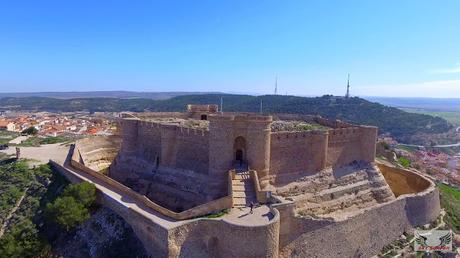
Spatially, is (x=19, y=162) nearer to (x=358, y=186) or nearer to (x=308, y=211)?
(x=308, y=211)

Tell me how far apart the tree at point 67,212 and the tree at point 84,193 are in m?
0.28

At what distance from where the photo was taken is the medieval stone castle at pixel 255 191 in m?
16.8

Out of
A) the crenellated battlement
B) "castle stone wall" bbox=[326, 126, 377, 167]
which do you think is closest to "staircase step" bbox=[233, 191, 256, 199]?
the crenellated battlement

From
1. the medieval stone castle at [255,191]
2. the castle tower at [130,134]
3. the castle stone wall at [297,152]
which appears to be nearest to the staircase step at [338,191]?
the medieval stone castle at [255,191]

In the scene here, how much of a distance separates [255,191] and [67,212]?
10546mm

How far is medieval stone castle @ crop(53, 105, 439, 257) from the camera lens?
16766mm

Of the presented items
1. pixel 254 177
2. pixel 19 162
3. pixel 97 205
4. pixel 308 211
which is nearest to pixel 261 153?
pixel 254 177

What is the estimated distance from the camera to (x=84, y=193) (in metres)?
21.6

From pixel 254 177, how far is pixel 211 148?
2.91 m

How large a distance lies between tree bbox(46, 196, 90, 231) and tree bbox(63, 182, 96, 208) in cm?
28

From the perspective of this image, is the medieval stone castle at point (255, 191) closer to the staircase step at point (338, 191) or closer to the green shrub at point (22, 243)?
the staircase step at point (338, 191)

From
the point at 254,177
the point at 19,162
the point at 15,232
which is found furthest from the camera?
the point at 19,162

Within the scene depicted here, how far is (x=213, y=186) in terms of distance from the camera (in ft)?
67.9

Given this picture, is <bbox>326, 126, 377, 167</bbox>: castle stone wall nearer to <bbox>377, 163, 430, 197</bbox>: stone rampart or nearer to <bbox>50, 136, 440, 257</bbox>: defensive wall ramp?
<bbox>50, 136, 440, 257</bbox>: defensive wall ramp
